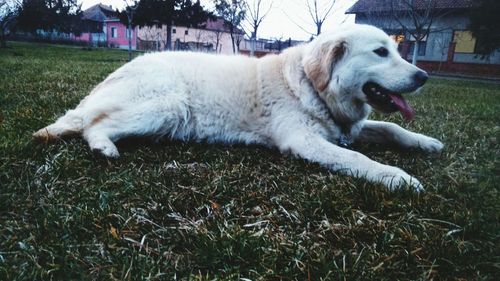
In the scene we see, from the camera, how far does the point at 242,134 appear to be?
3547 mm

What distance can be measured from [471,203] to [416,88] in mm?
1166

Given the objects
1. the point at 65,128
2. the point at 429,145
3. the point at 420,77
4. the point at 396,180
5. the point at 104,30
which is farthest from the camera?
the point at 104,30

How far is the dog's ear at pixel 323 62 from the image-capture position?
3.19m

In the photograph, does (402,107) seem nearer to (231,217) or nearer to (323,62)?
(323,62)

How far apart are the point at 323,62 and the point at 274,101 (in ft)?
1.79

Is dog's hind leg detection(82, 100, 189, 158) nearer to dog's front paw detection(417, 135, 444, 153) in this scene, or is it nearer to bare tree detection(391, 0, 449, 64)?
dog's front paw detection(417, 135, 444, 153)

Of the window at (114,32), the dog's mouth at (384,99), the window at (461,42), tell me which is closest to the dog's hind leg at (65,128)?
the dog's mouth at (384,99)

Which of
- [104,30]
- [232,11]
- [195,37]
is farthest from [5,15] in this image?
[104,30]

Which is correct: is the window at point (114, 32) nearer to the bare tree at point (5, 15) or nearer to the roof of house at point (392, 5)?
the bare tree at point (5, 15)

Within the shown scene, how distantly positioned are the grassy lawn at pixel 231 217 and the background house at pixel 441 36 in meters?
16.6

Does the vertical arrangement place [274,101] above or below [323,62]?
below

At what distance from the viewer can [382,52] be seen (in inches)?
128

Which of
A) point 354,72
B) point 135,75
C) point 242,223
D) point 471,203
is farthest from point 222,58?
point 471,203

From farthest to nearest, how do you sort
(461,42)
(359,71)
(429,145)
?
(461,42), (429,145), (359,71)
